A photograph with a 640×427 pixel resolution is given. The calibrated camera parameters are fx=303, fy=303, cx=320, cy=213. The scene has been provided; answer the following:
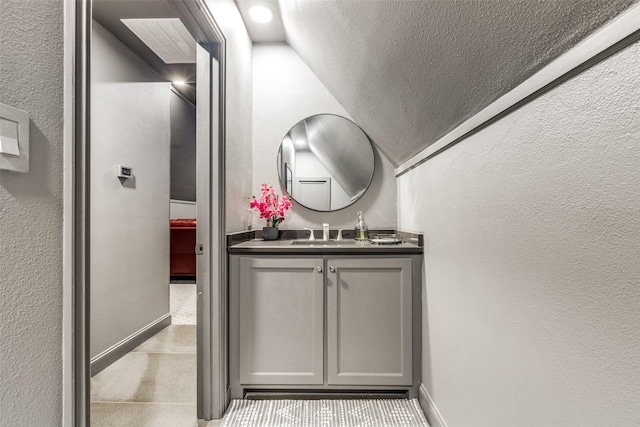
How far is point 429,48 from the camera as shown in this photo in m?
1.00

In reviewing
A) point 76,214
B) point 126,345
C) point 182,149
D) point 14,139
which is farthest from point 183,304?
point 14,139

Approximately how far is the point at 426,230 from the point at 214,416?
145 cm

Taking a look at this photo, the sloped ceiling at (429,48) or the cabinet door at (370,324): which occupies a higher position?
the sloped ceiling at (429,48)

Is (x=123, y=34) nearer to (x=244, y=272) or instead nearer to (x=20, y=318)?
(x=244, y=272)

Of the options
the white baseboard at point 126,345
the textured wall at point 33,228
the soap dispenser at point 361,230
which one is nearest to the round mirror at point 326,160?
the soap dispenser at point 361,230

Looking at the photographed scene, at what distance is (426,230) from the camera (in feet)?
5.32

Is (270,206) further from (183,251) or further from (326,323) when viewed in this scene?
(183,251)

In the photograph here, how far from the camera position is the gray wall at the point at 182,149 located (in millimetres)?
4871

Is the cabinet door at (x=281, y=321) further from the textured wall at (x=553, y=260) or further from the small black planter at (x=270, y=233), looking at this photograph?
the textured wall at (x=553, y=260)

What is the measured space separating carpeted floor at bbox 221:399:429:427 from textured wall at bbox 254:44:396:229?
1167 mm

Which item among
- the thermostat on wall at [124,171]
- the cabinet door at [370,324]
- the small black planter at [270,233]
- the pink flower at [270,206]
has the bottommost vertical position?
the cabinet door at [370,324]

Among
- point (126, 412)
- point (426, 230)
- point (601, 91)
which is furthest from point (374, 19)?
point (126, 412)

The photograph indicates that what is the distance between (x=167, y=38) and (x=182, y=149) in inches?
117

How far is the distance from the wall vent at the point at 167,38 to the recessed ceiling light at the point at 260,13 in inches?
22.0
